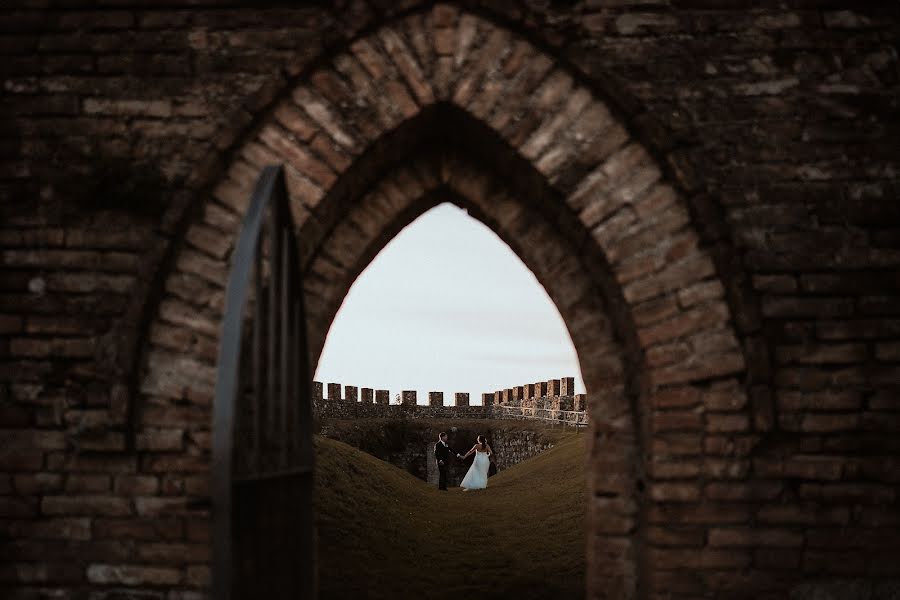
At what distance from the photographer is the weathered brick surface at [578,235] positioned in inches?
136

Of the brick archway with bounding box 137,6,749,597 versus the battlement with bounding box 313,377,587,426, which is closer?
the brick archway with bounding box 137,6,749,597

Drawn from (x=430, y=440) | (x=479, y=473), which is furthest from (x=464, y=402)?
(x=479, y=473)

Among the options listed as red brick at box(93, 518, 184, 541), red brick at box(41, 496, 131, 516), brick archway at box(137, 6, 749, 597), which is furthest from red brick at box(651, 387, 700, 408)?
red brick at box(41, 496, 131, 516)

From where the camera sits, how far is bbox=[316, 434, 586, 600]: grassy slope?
21.8 ft

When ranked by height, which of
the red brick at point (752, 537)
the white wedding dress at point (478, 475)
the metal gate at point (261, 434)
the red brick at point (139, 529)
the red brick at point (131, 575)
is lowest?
the white wedding dress at point (478, 475)

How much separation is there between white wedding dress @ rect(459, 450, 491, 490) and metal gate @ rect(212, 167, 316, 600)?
10.4 m

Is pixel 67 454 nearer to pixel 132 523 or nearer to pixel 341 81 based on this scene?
pixel 132 523

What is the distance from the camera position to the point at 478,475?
529 inches

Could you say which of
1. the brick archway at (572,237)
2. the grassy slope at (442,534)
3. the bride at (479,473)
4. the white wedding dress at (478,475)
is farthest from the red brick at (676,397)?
the white wedding dress at (478,475)

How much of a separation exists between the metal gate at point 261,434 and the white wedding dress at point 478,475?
34.1ft

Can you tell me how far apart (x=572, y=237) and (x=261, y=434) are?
6.66 feet

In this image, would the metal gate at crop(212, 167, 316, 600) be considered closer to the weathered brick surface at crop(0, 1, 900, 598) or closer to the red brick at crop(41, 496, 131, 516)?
the weathered brick surface at crop(0, 1, 900, 598)

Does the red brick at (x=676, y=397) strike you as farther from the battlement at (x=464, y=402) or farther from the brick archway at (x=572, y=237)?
the battlement at (x=464, y=402)

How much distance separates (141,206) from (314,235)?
847mm
